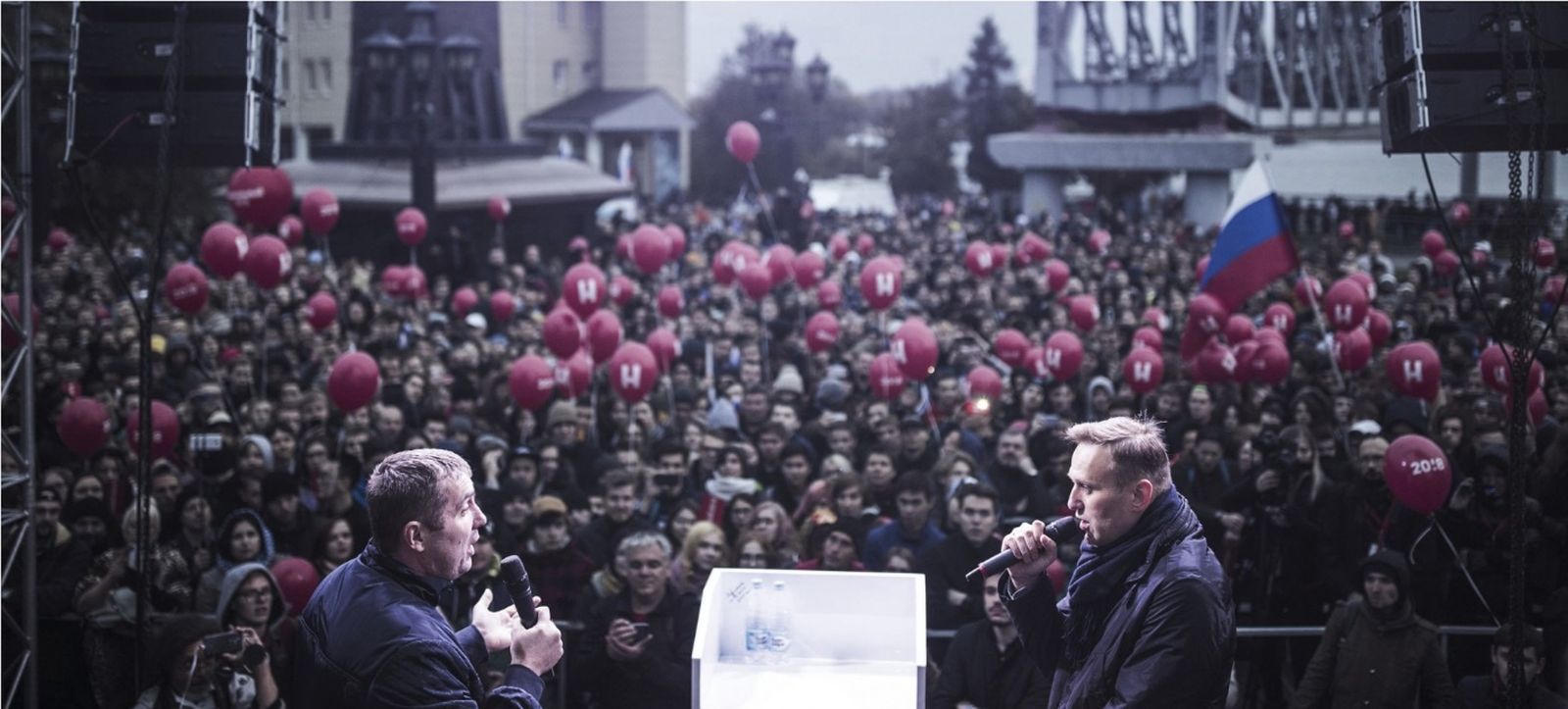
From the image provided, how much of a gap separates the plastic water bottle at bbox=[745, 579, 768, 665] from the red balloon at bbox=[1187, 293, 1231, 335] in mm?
8436

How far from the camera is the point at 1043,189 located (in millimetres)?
38781

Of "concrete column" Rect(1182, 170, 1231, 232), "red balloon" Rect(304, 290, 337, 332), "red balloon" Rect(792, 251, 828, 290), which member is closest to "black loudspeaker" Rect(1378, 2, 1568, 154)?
"red balloon" Rect(792, 251, 828, 290)

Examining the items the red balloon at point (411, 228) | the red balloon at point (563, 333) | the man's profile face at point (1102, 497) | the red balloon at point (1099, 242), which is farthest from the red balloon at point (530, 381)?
the red balloon at point (1099, 242)

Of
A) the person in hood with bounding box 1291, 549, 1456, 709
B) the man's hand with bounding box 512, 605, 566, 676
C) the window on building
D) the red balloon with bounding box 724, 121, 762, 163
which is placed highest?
the window on building

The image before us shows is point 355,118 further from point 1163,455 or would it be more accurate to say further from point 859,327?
point 1163,455

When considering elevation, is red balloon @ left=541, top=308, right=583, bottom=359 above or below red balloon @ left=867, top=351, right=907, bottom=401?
above

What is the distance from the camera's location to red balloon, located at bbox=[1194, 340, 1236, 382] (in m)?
11.1

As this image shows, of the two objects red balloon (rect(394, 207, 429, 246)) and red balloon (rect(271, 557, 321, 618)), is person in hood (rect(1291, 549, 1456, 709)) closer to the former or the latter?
red balloon (rect(271, 557, 321, 618))

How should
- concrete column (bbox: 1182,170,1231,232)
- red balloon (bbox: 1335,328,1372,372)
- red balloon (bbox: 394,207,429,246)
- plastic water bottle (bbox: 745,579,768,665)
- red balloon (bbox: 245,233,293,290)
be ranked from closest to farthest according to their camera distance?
plastic water bottle (bbox: 745,579,768,665) < red balloon (bbox: 1335,328,1372,372) < red balloon (bbox: 245,233,293,290) < red balloon (bbox: 394,207,429,246) < concrete column (bbox: 1182,170,1231,232)

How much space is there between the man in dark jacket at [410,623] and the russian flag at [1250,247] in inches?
328

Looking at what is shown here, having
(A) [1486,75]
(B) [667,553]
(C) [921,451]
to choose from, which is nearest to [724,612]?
(B) [667,553]

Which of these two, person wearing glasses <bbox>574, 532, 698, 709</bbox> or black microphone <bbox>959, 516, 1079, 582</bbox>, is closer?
black microphone <bbox>959, 516, 1079, 582</bbox>

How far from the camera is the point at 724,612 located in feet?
12.4

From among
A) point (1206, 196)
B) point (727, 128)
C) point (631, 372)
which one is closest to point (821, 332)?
point (631, 372)
